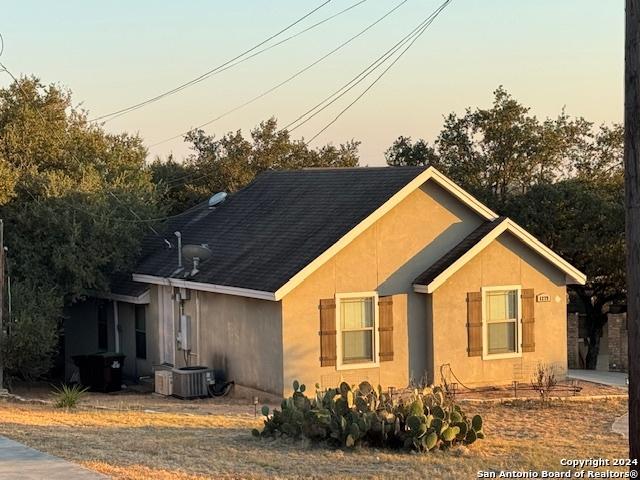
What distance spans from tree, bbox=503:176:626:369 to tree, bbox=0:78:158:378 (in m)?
11.1

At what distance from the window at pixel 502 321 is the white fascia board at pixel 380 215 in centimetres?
164

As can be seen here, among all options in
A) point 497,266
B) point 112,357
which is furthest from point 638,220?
point 112,357

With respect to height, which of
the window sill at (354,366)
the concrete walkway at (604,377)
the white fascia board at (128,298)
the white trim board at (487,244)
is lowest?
the concrete walkway at (604,377)

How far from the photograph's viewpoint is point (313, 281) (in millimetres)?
20484

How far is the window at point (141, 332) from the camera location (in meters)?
25.1

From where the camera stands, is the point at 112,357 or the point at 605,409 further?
the point at 112,357

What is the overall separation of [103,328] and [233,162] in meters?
14.3

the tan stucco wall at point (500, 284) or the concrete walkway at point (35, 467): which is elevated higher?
the tan stucco wall at point (500, 284)

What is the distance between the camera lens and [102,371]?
2331cm

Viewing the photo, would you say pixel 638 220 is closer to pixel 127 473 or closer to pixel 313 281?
pixel 127 473

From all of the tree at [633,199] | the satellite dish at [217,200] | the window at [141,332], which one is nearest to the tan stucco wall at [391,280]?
the window at [141,332]

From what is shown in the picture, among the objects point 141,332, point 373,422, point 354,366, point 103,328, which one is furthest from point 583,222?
point 373,422

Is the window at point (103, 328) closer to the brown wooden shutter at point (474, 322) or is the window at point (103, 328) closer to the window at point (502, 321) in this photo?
the brown wooden shutter at point (474, 322)

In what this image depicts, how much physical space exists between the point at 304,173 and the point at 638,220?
1695 cm
